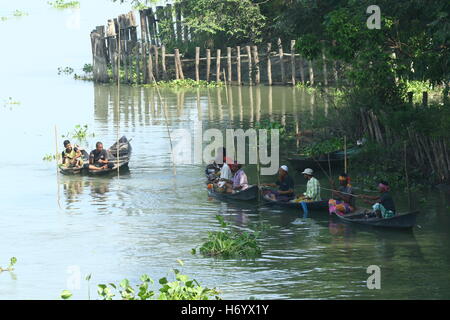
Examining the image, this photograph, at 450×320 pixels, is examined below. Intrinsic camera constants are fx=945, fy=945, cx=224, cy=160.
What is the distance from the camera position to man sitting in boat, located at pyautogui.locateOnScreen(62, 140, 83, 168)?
28203 mm

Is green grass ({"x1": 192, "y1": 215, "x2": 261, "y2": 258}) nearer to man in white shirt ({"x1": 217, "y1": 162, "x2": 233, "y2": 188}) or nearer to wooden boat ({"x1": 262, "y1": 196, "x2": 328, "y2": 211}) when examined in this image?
wooden boat ({"x1": 262, "y1": 196, "x2": 328, "y2": 211})

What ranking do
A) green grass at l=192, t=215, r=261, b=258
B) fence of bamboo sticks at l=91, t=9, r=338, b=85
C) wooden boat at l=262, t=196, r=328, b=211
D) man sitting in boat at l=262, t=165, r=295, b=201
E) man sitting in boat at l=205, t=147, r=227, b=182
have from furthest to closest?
fence of bamboo sticks at l=91, t=9, r=338, b=85 < man sitting in boat at l=205, t=147, r=227, b=182 < man sitting in boat at l=262, t=165, r=295, b=201 < wooden boat at l=262, t=196, r=328, b=211 < green grass at l=192, t=215, r=261, b=258

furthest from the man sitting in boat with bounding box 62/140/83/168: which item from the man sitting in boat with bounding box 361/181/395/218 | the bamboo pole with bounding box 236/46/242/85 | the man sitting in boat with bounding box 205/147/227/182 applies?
the bamboo pole with bounding box 236/46/242/85

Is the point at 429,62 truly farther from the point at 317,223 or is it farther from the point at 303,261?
the point at 303,261

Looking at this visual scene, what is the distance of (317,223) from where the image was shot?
21938 millimetres

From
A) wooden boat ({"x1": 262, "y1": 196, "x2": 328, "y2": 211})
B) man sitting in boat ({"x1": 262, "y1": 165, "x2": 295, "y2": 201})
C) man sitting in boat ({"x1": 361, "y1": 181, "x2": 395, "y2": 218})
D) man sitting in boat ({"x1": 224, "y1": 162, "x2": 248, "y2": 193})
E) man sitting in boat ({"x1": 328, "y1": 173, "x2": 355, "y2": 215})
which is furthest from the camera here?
man sitting in boat ({"x1": 224, "y1": 162, "x2": 248, "y2": 193})

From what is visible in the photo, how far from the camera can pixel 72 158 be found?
1117 inches

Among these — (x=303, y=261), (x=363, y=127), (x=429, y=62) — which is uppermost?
(x=429, y=62)

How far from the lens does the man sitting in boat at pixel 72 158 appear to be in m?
28.2

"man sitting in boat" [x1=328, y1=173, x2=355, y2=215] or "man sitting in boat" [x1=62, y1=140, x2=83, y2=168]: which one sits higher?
"man sitting in boat" [x1=62, y1=140, x2=83, y2=168]

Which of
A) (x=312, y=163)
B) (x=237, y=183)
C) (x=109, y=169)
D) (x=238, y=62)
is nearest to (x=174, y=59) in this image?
(x=238, y=62)
